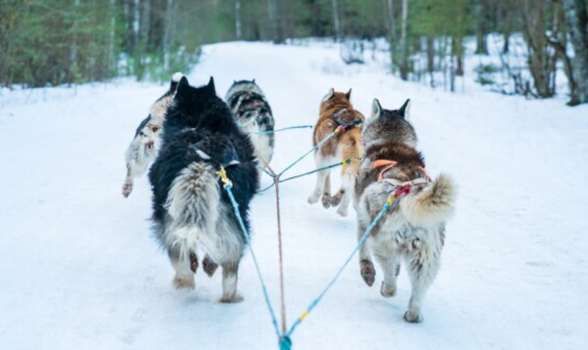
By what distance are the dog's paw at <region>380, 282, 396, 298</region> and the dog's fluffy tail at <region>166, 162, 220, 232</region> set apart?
4.48 feet

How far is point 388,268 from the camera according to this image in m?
3.33

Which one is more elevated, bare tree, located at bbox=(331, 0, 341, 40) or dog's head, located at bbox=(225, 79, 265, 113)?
bare tree, located at bbox=(331, 0, 341, 40)

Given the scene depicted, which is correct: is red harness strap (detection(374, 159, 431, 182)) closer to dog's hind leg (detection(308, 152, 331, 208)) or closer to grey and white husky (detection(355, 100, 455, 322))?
grey and white husky (detection(355, 100, 455, 322))

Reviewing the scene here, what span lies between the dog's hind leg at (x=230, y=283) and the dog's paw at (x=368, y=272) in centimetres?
91

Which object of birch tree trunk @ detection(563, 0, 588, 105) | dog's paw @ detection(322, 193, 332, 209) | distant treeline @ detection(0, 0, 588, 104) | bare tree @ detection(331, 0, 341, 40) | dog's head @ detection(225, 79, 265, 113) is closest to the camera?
dog's paw @ detection(322, 193, 332, 209)

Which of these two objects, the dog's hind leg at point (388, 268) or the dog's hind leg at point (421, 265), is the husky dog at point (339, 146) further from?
the dog's hind leg at point (421, 265)

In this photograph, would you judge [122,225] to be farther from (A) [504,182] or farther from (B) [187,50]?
(B) [187,50]

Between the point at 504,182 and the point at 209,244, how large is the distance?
5118mm

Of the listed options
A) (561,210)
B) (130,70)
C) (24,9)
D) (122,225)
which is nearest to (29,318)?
(122,225)

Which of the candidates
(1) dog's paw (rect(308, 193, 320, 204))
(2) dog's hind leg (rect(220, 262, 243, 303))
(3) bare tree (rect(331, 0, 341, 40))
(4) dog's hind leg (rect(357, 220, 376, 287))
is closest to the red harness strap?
(4) dog's hind leg (rect(357, 220, 376, 287))

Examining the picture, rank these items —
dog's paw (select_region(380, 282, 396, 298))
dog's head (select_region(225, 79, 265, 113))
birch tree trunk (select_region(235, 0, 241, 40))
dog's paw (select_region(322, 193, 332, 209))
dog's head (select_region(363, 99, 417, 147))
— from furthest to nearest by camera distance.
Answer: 1. birch tree trunk (select_region(235, 0, 241, 40))
2. dog's head (select_region(225, 79, 265, 113))
3. dog's paw (select_region(322, 193, 332, 209))
4. dog's head (select_region(363, 99, 417, 147))
5. dog's paw (select_region(380, 282, 396, 298))

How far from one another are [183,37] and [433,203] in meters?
27.0

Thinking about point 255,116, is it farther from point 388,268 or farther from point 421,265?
point 421,265

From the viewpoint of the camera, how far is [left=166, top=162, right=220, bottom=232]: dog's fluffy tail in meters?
2.73
